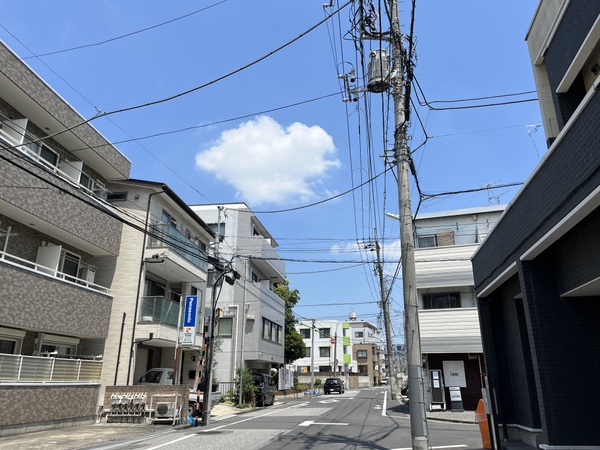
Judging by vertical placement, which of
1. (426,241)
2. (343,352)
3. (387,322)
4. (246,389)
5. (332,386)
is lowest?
(332,386)

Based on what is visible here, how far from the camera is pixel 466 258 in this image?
71.1ft

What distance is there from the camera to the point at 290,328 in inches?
1759

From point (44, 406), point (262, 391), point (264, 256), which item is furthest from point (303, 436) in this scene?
point (264, 256)

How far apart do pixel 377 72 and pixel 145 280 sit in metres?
14.7

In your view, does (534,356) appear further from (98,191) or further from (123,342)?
(98,191)

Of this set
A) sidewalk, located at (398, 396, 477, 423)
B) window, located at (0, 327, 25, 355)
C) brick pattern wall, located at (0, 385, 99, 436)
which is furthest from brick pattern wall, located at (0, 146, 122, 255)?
sidewalk, located at (398, 396, 477, 423)

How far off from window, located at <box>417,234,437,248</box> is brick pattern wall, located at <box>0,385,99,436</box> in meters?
16.8

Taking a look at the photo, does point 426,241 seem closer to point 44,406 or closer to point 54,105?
point 54,105

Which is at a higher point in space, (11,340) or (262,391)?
(11,340)

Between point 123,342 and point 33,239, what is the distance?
578 centimetres

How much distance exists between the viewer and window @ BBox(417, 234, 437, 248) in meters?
23.5

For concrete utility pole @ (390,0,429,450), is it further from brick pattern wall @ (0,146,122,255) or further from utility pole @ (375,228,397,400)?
utility pole @ (375,228,397,400)

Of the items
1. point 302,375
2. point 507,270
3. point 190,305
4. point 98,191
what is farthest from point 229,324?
point 302,375

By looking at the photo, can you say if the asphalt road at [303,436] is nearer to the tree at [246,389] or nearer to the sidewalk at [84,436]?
the sidewalk at [84,436]
